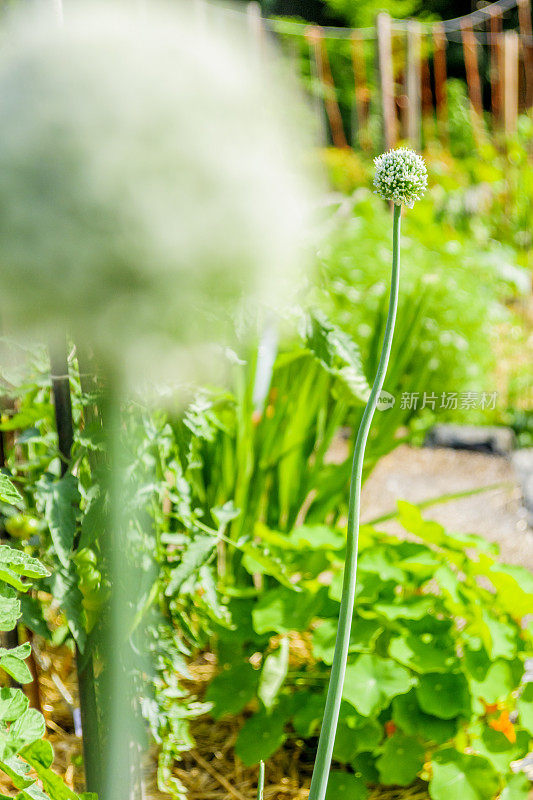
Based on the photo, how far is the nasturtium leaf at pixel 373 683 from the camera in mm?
1002

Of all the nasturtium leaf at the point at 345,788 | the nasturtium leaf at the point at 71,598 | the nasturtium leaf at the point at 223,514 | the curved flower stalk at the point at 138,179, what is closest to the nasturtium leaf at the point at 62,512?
the nasturtium leaf at the point at 71,598

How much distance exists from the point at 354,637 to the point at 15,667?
539 millimetres

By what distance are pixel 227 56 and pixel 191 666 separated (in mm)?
1265

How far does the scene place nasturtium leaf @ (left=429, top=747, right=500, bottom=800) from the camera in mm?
1044

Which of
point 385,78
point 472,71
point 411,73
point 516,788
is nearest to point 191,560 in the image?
point 516,788

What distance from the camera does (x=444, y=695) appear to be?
107 cm

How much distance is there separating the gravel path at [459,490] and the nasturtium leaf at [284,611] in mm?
1179

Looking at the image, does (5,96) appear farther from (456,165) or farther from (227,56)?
(456,165)

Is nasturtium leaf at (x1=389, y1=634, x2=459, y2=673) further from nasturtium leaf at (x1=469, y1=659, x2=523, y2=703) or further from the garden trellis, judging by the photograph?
the garden trellis

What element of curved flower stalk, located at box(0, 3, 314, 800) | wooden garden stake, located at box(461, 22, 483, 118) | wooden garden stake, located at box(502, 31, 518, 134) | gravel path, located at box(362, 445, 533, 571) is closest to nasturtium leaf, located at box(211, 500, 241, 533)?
curved flower stalk, located at box(0, 3, 314, 800)

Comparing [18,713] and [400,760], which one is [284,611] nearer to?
[400,760]

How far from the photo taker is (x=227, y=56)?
404mm

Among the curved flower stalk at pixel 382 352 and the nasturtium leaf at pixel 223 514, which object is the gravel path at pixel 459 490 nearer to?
the nasturtium leaf at pixel 223 514

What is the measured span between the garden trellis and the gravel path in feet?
5.50
